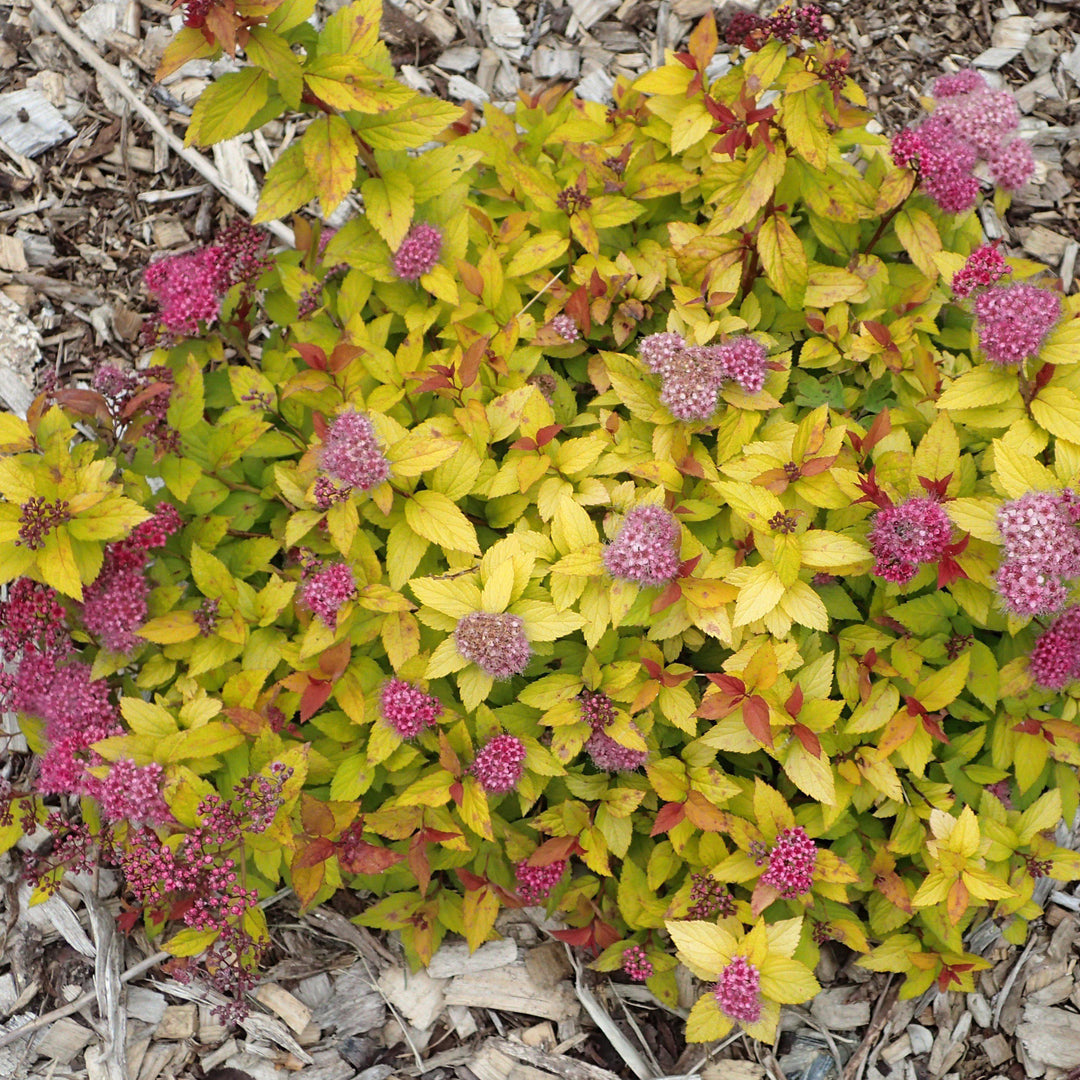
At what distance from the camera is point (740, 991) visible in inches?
104

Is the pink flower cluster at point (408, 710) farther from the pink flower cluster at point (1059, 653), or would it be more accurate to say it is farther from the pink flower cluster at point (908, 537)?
the pink flower cluster at point (1059, 653)

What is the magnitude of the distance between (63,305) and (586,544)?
2623mm

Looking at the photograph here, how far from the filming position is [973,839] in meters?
2.80

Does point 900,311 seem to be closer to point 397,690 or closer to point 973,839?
point 973,839

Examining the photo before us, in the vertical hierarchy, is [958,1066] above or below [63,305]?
below

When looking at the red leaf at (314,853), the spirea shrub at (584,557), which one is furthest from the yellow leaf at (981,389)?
the red leaf at (314,853)

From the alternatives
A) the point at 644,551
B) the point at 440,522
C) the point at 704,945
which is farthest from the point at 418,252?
the point at 704,945

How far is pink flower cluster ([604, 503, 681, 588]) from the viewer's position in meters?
2.76

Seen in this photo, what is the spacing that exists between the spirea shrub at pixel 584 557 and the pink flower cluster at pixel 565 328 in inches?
0.6

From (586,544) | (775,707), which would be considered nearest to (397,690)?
(586,544)

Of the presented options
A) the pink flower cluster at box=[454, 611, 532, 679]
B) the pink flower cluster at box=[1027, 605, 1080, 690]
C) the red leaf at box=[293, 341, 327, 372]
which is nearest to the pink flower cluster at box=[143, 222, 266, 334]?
the red leaf at box=[293, 341, 327, 372]

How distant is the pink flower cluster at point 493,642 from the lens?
273 centimetres

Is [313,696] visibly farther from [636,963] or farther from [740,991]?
[740,991]

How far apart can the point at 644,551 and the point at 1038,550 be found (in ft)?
3.57
